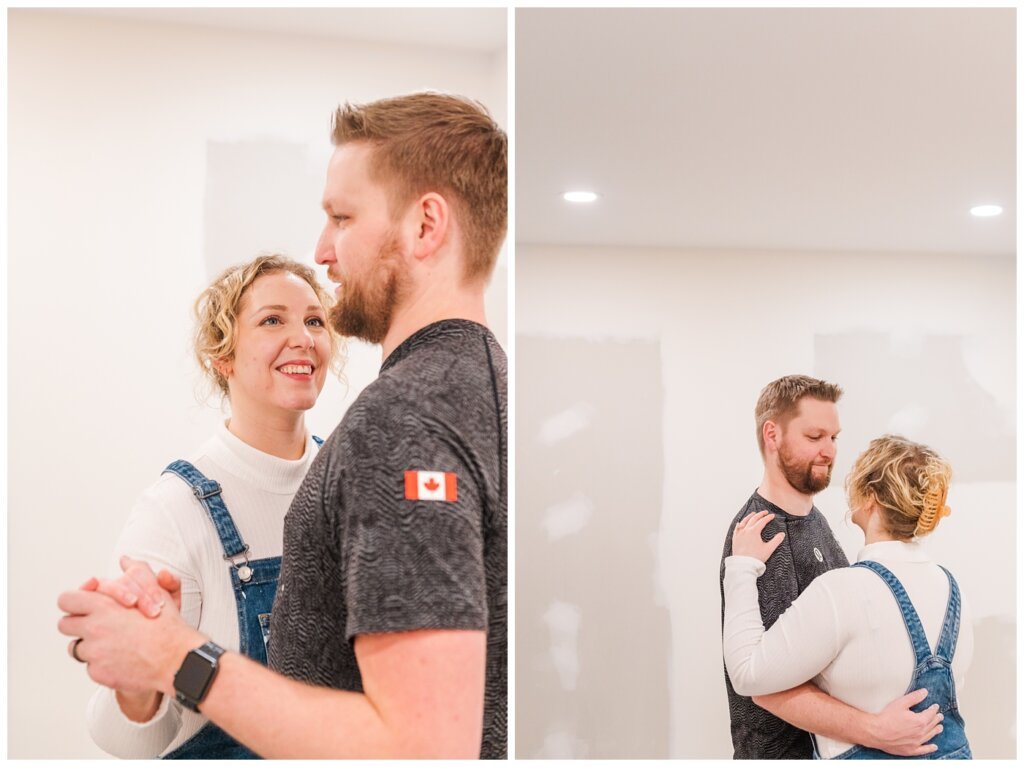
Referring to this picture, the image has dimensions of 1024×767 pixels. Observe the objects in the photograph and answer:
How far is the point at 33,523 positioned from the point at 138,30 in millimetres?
1120

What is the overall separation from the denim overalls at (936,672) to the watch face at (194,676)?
1389mm

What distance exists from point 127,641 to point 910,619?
1620 mm

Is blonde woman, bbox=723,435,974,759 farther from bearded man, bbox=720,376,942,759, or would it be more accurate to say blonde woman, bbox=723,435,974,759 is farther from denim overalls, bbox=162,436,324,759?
denim overalls, bbox=162,436,324,759

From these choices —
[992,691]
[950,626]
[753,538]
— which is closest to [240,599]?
[753,538]

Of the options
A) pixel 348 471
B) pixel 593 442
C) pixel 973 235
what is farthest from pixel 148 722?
pixel 973 235

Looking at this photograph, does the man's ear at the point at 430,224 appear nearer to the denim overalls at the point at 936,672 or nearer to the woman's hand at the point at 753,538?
the woman's hand at the point at 753,538

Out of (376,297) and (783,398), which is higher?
(376,297)

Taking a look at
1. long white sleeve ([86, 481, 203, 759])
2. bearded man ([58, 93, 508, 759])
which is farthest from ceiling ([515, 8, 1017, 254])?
long white sleeve ([86, 481, 203, 759])

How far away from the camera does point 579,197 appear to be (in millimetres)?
2412

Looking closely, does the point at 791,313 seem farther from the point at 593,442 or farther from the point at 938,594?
the point at 938,594

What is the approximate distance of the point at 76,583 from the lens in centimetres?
218

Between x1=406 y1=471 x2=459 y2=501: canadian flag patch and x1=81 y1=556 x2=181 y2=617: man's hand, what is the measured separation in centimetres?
57

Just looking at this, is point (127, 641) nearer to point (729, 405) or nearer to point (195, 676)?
point (195, 676)

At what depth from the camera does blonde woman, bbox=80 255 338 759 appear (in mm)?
2074
